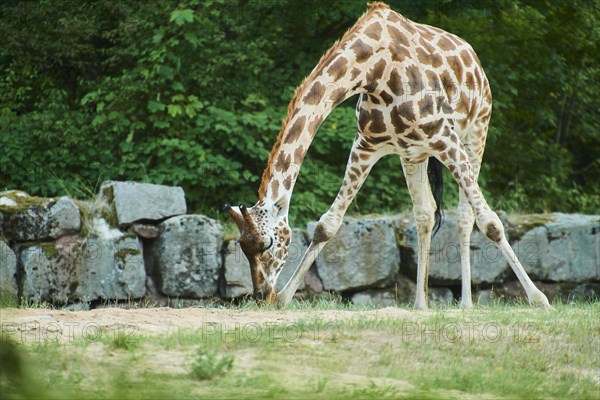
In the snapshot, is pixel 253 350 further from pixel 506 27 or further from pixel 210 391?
pixel 506 27

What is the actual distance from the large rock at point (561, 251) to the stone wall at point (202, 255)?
0.01 m

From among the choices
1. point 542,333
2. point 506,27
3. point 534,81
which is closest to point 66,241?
point 542,333

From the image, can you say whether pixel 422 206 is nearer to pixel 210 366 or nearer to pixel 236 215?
pixel 236 215

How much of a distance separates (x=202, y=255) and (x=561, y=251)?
429 centimetres

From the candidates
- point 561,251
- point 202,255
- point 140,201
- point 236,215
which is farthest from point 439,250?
point 236,215

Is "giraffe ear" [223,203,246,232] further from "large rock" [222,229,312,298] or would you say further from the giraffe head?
"large rock" [222,229,312,298]

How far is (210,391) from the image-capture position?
4395mm

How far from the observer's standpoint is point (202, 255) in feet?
32.1

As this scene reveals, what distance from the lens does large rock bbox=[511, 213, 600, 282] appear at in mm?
11062

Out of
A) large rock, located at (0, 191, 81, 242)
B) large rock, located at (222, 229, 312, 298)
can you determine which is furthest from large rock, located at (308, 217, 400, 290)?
large rock, located at (0, 191, 81, 242)

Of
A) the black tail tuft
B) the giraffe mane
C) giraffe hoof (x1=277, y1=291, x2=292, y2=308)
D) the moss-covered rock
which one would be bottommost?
giraffe hoof (x1=277, y1=291, x2=292, y2=308)

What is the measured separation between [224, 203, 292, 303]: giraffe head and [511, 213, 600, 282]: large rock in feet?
15.4

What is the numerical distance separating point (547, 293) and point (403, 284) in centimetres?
183

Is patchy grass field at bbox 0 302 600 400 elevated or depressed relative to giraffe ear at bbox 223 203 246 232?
depressed
